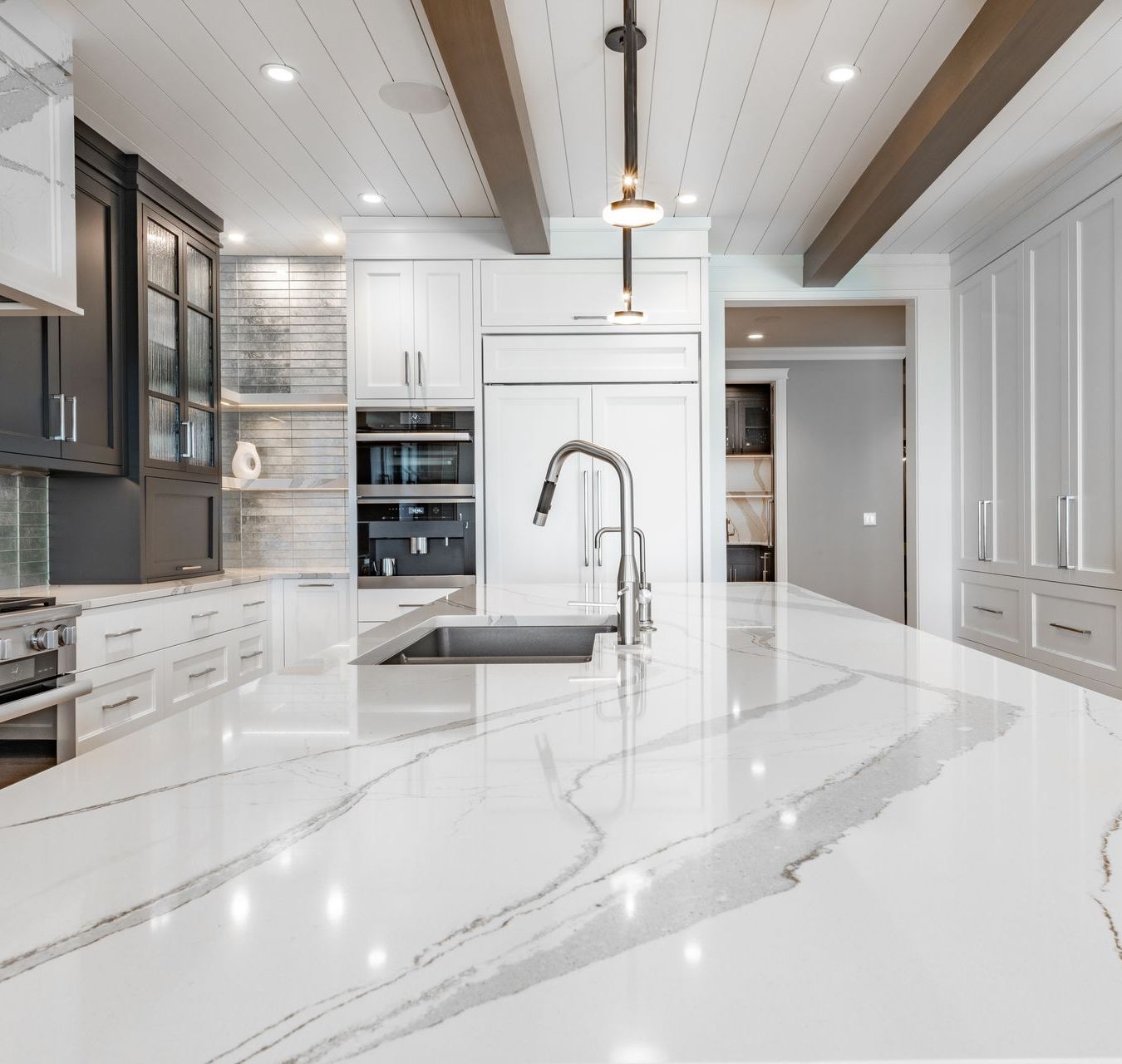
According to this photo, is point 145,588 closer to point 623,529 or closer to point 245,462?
point 245,462

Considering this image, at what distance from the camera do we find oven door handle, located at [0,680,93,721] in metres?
2.15

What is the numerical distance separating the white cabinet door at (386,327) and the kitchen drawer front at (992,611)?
290cm

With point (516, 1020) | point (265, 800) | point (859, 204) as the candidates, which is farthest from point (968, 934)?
point (859, 204)

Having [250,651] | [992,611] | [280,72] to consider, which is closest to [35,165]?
[280,72]

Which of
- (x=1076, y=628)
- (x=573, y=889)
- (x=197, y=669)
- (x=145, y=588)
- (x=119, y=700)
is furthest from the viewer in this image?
(x=1076, y=628)

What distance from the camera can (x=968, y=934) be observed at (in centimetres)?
41

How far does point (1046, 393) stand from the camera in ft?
11.2

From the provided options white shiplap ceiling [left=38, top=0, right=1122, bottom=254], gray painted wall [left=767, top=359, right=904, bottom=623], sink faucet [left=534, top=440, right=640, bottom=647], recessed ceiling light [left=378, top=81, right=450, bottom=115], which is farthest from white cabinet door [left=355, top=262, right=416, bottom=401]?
gray painted wall [left=767, top=359, right=904, bottom=623]

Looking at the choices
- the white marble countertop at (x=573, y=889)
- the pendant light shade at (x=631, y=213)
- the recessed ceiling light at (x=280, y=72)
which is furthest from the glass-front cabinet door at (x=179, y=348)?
the white marble countertop at (x=573, y=889)

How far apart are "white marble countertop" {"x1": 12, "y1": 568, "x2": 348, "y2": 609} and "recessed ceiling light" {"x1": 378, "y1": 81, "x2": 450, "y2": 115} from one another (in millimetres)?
1814

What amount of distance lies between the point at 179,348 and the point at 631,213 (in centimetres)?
233

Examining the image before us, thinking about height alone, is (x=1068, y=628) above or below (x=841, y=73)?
below

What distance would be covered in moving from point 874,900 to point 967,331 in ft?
14.2

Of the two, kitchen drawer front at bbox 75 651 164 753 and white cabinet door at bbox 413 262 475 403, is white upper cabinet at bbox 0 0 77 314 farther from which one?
white cabinet door at bbox 413 262 475 403
